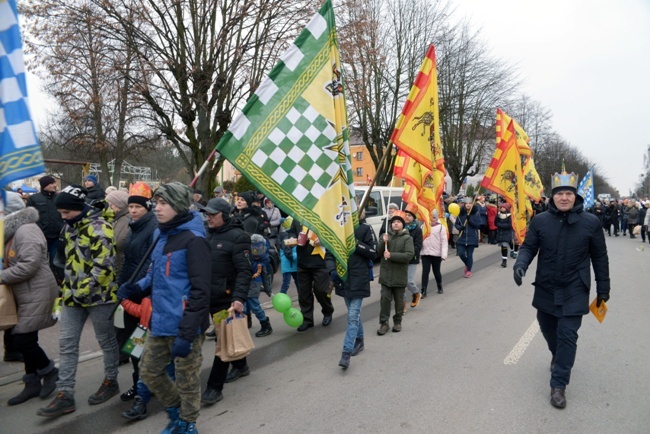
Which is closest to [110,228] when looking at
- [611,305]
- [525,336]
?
[525,336]

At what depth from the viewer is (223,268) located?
436cm

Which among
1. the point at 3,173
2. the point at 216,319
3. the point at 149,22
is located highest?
the point at 149,22

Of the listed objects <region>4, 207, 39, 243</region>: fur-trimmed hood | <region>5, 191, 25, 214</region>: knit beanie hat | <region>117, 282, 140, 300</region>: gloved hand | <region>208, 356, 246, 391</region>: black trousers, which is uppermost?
<region>5, 191, 25, 214</region>: knit beanie hat

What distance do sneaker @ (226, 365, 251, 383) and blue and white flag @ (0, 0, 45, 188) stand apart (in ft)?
10.3

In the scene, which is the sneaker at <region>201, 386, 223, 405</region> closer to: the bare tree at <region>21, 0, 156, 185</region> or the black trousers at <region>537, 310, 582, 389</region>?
the black trousers at <region>537, 310, 582, 389</region>

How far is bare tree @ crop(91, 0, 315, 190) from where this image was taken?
14516 mm

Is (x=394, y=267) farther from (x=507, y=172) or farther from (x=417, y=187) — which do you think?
(x=507, y=172)

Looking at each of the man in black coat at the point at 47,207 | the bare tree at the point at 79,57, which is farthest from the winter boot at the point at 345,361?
the bare tree at the point at 79,57

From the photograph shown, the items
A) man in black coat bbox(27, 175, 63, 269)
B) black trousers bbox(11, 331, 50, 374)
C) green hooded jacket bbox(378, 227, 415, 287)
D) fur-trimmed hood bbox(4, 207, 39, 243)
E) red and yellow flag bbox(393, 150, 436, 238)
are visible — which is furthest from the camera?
man in black coat bbox(27, 175, 63, 269)

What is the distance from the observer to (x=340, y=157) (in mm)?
4422

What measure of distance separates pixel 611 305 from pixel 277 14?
12.3m

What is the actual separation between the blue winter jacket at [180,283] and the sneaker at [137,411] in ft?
3.31

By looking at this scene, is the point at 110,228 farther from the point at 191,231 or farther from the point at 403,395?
the point at 403,395

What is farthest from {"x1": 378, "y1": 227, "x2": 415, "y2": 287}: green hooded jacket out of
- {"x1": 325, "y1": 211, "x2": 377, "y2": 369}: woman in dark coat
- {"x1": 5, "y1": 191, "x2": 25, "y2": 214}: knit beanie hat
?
{"x1": 5, "y1": 191, "x2": 25, "y2": 214}: knit beanie hat
